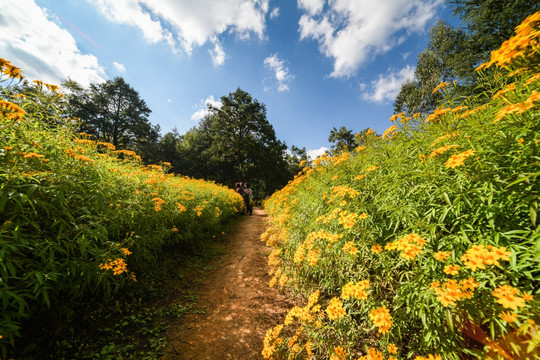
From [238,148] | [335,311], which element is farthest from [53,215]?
[238,148]

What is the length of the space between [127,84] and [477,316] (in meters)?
34.9

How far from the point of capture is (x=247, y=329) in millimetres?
2283

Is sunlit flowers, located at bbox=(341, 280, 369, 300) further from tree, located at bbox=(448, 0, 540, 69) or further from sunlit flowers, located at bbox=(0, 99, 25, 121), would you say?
tree, located at bbox=(448, 0, 540, 69)

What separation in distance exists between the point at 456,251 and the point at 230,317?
2.63 meters

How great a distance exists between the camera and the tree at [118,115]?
74.8ft

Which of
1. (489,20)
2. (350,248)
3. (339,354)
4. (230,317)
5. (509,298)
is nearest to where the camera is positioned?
(509,298)

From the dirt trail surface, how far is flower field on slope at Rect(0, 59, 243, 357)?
1.03 meters

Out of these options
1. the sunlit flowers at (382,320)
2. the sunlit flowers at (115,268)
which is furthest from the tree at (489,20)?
the sunlit flowers at (115,268)

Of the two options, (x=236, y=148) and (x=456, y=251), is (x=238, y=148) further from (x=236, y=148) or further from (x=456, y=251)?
(x=456, y=251)

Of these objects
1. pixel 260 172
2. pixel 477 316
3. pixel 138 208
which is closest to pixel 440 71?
pixel 260 172

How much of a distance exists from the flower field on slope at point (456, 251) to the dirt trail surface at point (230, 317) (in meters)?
0.46

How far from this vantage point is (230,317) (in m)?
2.48

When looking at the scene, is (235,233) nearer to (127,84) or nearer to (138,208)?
(138,208)

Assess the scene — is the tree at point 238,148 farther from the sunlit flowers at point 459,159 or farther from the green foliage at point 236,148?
the sunlit flowers at point 459,159
